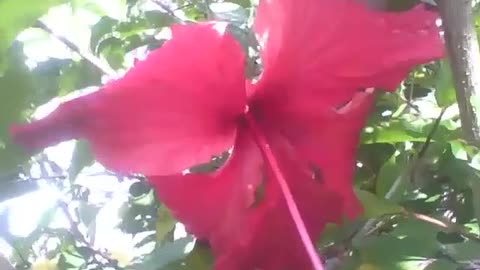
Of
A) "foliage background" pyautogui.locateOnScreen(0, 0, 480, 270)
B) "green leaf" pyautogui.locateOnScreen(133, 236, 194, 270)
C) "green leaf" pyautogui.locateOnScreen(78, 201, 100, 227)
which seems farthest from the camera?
"green leaf" pyautogui.locateOnScreen(78, 201, 100, 227)

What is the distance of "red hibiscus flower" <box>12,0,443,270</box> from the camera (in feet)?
0.91

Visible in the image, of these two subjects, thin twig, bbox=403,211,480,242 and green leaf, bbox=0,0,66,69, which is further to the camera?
thin twig, bbox=403,211,480,242

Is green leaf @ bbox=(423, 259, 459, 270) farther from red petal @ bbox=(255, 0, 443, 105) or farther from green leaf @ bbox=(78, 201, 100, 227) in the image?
green leaf @ bbox=(78, 201, 100, 227)

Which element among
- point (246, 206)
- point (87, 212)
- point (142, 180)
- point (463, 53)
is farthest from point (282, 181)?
point (87, 212)

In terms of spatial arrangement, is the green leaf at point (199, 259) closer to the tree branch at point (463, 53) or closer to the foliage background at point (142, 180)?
the foliage background at point (142, 180)

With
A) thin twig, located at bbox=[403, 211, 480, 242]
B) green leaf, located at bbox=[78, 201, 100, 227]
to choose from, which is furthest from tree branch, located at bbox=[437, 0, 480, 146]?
green leaf, located at bbox=[78, 201, 100, 227]

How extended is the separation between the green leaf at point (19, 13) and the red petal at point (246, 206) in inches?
2.9

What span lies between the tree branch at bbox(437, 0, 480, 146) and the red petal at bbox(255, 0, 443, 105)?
0.12m

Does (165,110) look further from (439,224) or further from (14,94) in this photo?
(439,224)

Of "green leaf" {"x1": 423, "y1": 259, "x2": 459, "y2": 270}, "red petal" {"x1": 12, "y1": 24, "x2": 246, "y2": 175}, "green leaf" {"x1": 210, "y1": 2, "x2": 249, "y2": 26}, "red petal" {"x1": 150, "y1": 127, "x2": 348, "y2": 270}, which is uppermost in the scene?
"red petal" {"x1": 12, "y1": 24, "x2": 246, "y2": 175}

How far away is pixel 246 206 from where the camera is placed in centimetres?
32

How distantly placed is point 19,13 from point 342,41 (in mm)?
107

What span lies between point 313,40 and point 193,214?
79 mm

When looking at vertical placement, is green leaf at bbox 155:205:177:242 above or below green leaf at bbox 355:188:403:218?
below
